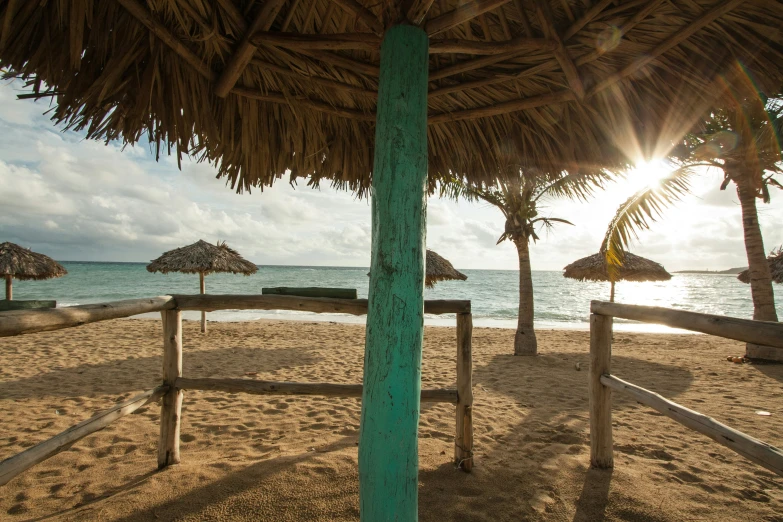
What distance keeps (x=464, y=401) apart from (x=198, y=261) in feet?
29.6

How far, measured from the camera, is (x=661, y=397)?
5.77ft

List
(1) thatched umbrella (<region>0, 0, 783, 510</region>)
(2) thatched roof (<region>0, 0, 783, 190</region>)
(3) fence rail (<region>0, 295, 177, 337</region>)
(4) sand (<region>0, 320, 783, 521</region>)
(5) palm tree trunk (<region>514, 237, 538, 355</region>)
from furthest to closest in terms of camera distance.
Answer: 1. (5) palm tree trunk (<region>514, 237, 538, 355</region>)
2. (4) sand (<region>0, 320, 783, 521</region>)
3. (2) thatched roof (<region>0, 0, 783, 190</region>)
4. (1) thatched umbrella (<region>0, 0, 783, 510</region>)
5. (3) fence rail (<region>0, 295, 177, 337</region>)

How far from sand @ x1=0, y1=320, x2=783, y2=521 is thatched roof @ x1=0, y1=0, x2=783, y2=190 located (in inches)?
67.7

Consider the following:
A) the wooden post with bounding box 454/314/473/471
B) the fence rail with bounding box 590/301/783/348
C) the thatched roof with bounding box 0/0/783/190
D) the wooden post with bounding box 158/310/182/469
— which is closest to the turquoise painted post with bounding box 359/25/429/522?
the thatched roof with bounding box 0/0/783/190

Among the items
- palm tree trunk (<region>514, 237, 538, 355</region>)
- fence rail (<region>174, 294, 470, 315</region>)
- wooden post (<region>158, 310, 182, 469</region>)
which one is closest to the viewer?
fence rail (<region>174, 294, 470, 315</region>)

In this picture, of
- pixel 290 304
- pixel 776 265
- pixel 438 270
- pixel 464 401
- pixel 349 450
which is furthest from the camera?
pixel 438 270

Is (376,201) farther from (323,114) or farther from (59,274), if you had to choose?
(59,274)

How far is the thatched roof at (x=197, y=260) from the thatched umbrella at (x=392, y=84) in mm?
7995

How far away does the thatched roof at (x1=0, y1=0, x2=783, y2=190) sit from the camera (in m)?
1.49

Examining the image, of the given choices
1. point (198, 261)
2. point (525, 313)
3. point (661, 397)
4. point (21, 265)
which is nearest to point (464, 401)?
point (661, 397)

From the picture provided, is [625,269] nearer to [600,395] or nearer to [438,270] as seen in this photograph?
[438,270]

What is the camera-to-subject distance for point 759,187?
5734 millimetres

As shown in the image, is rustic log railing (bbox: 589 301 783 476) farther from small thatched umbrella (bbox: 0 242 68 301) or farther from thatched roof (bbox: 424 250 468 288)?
small thatched umbrella (bbox: 0 242 68 301)

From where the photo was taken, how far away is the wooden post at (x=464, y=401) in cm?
223
